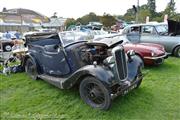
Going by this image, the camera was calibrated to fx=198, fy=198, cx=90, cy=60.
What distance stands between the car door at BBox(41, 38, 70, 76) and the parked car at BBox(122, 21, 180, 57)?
15.6ft

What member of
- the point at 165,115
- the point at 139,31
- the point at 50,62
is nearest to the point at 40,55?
the point at 50,62

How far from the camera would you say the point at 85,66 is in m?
4.01

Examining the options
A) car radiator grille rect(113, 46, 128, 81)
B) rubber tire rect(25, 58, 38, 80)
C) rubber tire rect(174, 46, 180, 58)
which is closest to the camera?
car radiator grille rect(113, 46, 128, 81)

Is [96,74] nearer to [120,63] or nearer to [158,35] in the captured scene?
[120,63]

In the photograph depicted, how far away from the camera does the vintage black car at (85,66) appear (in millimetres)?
3681

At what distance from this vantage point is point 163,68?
6750mm

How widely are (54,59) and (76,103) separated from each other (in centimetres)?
128

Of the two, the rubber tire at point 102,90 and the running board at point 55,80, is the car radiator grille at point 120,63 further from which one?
the running board at point 55,80

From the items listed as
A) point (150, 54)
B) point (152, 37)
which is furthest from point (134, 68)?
point (152, 37)

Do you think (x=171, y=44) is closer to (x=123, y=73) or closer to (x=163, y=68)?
(x=163, y=68)

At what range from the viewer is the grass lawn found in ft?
11.9

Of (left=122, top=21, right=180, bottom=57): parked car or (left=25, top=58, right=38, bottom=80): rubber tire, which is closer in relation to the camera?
(left=25, top=58, right=38, bottom=80): rubber tire

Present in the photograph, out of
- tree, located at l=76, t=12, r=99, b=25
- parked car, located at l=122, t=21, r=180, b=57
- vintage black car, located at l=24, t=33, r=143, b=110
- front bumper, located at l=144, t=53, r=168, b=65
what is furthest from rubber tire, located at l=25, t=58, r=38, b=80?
tree, located at l=76, t=12, r=99, b=25

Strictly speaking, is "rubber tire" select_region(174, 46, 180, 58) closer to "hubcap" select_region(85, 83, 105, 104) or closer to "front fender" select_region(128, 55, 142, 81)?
"front fender" select_region(128, 55, 142, 81)
